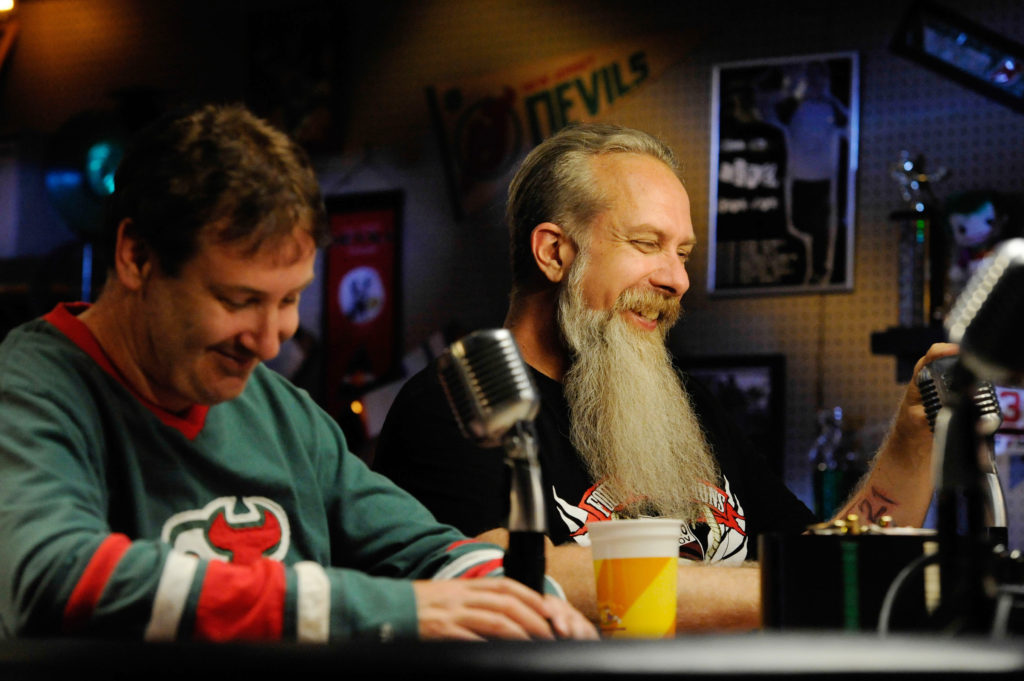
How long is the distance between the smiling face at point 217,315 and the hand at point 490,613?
0.30m

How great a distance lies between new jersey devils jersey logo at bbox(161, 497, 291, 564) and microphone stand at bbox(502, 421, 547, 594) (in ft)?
1.05

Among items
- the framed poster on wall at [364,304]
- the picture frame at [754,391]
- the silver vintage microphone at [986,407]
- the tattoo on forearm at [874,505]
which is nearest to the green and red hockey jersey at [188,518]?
the silver vintage microphone at [986,407]

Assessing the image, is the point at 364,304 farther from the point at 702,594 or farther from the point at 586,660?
the point at 586,660

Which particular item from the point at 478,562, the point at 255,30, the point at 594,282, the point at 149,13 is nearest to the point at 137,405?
the point at 478,562

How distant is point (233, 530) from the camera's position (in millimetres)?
1209

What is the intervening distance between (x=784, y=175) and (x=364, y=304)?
1397mm

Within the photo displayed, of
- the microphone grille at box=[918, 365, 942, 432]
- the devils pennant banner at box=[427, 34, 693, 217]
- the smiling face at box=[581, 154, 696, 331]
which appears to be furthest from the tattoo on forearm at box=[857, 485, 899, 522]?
the devils pennant banner at box=[427, 34, 693, 217]

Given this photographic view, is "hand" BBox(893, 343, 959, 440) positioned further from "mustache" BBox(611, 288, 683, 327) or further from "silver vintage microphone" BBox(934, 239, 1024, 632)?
"silver vintage microphone" BBox(934, 239, 1024, 632)

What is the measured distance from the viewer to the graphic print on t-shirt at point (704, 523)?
1749mm

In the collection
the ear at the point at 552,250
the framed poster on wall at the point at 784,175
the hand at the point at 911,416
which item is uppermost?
the framed poster on wall at the point at 784,175

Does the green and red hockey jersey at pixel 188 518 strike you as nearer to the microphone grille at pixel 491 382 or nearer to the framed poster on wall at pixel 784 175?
the microphone grille at pixel 491 382

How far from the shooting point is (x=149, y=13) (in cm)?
442

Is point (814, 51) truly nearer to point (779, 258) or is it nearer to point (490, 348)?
point (779, 258)

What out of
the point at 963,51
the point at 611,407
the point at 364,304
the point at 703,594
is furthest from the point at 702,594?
the point at 364,304
